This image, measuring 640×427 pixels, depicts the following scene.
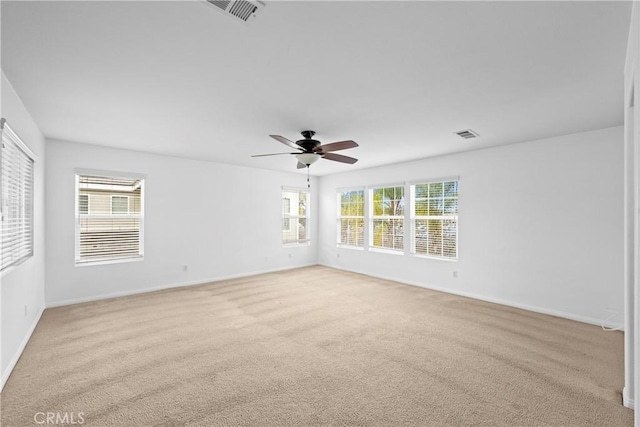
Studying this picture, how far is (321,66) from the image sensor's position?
7.20ft

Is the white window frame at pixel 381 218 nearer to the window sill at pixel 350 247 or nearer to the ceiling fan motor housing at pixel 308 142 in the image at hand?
the window sill at pixel 350 247

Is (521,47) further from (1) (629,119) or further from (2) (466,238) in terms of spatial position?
(2) (466,238)

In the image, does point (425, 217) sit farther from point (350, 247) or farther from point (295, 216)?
point (295, 216)

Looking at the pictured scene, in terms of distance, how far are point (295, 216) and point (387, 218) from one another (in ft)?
8.00

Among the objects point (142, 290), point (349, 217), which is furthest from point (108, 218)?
point (349, 217)

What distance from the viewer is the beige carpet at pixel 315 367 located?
2.07 metres

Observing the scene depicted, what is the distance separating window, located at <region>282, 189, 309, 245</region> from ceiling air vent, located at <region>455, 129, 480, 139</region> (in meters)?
4.37

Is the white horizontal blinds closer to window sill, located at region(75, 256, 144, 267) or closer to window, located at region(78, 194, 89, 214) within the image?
window sill, located at region(75, 256, 144, 267)

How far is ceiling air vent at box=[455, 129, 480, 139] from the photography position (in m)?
3.85

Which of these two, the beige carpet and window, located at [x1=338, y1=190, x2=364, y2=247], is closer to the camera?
the beige carpet

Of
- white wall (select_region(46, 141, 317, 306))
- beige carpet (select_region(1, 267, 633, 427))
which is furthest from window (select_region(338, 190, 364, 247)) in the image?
beige carpet (select_region(1, 267, 633, 427))

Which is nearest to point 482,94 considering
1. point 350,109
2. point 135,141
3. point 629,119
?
point 629,119

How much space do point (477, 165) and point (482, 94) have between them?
2.54 m

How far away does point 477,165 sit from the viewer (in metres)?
4.93
